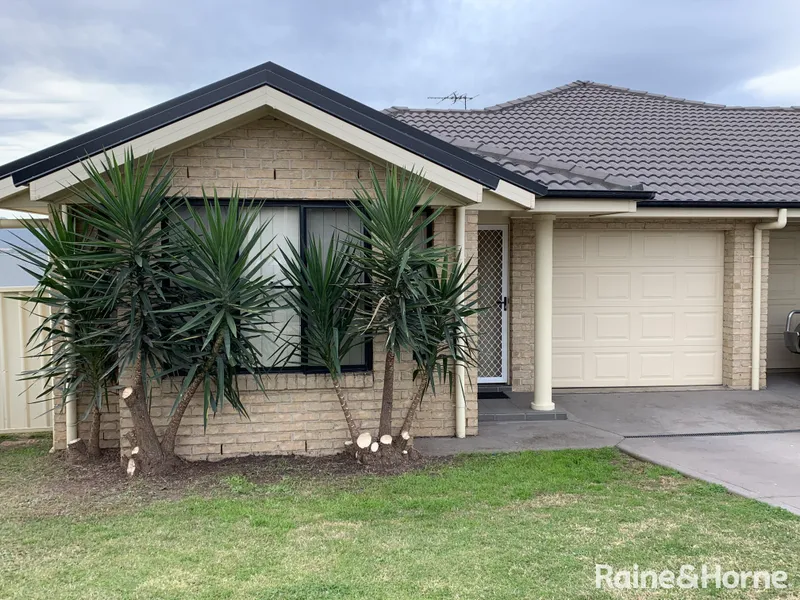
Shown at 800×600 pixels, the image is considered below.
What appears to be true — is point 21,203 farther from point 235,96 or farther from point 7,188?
point 235,96

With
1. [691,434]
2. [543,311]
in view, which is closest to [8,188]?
[543,311]

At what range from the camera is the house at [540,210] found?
247 inches

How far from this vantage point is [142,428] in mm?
6000

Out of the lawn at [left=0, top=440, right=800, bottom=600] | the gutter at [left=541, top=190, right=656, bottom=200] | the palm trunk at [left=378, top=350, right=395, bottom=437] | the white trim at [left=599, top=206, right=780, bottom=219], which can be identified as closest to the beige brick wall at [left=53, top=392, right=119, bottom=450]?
the lawn at [left=0, top=440, right=800, bottom=600]

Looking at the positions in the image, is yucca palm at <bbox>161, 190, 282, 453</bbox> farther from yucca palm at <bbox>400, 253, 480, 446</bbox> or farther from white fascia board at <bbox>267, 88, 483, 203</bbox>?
yucca palm at <bbox>400, 253, 480, 446</bbox>

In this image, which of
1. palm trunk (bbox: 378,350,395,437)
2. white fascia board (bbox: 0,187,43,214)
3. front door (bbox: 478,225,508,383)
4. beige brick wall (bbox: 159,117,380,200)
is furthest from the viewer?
front door (bbox: 478,225,508,383)

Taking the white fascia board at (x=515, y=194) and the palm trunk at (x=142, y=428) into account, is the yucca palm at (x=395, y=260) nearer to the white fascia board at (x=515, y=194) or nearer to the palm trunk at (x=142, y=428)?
the white fascia board at (x=515, y=194)

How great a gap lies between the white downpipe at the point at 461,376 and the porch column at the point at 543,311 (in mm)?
1380

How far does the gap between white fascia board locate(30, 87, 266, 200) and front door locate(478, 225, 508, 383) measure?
4.44m

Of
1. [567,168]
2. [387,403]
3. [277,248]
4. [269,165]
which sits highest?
[567,168]

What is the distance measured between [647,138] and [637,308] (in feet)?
10.7

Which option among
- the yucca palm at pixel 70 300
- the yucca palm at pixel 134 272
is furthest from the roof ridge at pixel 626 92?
the yucca palm at pixel 70 300

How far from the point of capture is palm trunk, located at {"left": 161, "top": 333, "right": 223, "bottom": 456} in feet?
19.2

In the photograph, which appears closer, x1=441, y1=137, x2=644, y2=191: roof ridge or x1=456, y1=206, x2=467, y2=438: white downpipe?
x1=456, y1=206, x2=467, y2=438: white downpipe
